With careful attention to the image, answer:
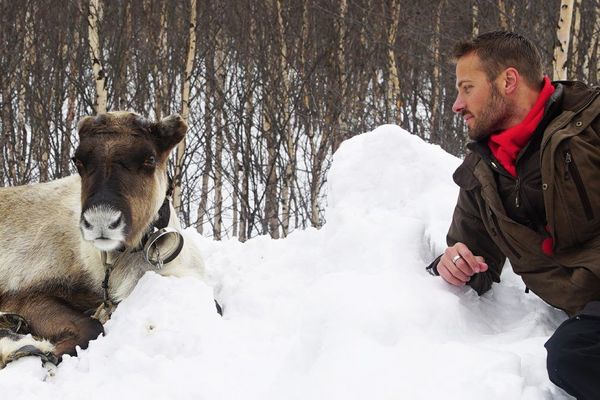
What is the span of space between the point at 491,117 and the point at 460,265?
0.73 m

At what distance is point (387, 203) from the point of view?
423 cm

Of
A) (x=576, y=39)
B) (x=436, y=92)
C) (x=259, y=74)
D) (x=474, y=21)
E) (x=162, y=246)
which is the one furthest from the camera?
(x=436, y=92)

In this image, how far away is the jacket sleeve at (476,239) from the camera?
10.0ft

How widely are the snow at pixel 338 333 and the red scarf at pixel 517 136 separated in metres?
0.70

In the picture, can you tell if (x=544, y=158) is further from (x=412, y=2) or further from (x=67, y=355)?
(x=412, y=2)

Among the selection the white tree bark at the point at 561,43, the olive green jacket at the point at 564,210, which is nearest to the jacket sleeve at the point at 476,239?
the olive green jacket at the point at 564,210

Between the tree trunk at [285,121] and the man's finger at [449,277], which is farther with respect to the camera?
the tree trunk at [285,121]

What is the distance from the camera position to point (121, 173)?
3594mm

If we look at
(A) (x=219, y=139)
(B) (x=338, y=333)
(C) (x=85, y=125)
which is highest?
(C) (x=85, y=125)

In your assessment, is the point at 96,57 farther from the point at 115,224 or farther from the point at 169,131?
the point at 115,224

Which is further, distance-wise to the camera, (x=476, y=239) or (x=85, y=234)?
(x=85, y=234)

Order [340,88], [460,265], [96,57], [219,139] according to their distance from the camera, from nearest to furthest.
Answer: [460,265]
[96,57]
[340,88]
[219,139]

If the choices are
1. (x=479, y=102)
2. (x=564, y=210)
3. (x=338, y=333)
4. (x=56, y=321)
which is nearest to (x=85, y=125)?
(x=56, y=321)

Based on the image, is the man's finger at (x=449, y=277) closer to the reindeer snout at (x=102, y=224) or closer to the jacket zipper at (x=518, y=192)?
the jacket zipper at (x=518, y=192)
